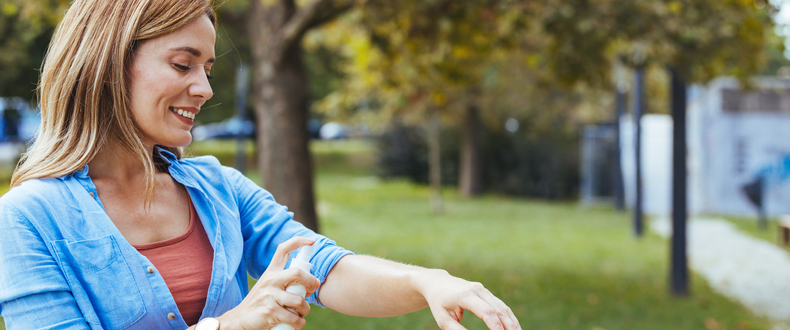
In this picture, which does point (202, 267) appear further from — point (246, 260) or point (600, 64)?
point (600, 64)

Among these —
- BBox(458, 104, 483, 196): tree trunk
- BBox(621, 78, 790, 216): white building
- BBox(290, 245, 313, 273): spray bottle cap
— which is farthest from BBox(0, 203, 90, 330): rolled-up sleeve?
BBox(458, 104, 483, 196): tree trunk

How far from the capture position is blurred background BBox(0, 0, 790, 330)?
600cm

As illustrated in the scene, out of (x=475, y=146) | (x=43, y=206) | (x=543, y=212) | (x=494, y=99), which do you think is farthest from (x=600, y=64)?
(x=475, y=146)

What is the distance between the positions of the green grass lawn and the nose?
1176 mm

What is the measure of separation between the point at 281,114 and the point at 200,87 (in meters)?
5.47

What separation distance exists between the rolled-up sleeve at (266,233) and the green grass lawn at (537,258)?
92cm

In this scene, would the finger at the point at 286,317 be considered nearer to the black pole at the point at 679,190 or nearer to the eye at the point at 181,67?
the eye at the point at 181,67

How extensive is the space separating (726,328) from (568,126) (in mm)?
14895

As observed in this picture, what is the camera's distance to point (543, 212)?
15.6 metres

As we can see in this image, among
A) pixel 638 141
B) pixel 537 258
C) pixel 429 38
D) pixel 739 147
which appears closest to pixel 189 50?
pixel 429 38

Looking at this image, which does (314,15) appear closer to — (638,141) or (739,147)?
(638,141)

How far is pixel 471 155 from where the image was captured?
784 inches

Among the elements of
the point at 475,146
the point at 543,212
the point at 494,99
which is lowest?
the point at 543,212

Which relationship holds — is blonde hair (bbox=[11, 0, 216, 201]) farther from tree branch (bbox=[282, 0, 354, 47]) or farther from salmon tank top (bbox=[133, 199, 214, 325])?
tree branch (bbox=[282, 0, 354, 47])
